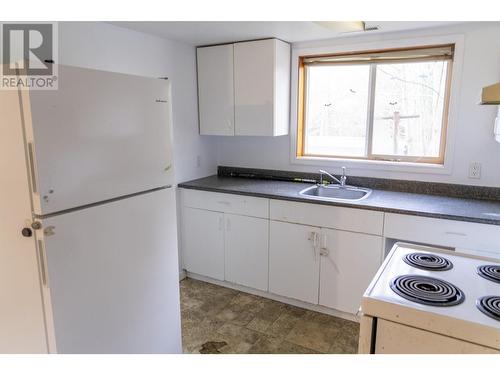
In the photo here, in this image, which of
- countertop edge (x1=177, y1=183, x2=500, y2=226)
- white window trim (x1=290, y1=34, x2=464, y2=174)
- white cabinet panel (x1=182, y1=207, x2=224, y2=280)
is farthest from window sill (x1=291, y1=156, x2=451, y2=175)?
white cabinet panel (x1=182, y1=207, x2=224, y2=280)

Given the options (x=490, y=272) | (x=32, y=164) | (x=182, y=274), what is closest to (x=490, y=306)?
(x=490, y=272)

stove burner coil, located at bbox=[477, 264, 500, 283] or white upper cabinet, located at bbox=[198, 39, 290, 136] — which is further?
white upper cabinet, located at bbox=[198, 39, 290, 136]

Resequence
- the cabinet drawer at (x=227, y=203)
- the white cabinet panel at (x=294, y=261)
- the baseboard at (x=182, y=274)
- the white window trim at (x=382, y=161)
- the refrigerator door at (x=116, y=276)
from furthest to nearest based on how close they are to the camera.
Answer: the baseboard at (x=182, y=274) → the cabinet drawer at (x=227, y=203) → the white cabinet panel at (x=294, y=261) → the white window trim at (x=382, y=161) → the refrigerator door at (x=116, y=276)

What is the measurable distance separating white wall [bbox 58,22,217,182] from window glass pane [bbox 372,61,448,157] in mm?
1550

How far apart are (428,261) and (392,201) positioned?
1.01 metres

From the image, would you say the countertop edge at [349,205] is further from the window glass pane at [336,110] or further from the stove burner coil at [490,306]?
the stove burner coil at [490,306]

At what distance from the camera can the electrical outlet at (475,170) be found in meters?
2.54

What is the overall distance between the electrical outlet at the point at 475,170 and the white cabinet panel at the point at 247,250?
149 cm

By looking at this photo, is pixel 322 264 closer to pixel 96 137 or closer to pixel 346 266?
pixel 346 266

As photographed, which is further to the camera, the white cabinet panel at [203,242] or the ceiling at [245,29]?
the white cabinet panel at [203,242]

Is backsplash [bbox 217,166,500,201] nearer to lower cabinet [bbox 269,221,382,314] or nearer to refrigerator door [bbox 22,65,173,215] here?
lower cabinet [bbox 269,221,382,314]

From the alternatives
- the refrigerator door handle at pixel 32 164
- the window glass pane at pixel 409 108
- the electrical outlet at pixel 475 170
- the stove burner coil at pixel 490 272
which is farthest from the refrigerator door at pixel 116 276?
the electrical outlet at pixel 475 170

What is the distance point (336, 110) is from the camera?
3.11 m

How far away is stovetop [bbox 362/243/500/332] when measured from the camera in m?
1.13
